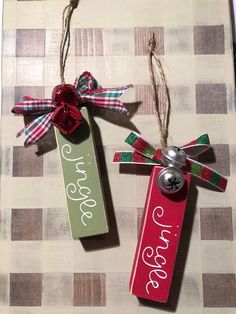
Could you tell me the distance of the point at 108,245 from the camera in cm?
69

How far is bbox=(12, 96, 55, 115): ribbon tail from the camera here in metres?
0.69

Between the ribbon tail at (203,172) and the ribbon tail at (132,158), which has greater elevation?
the ribbon tail at (132,158)

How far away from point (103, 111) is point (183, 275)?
30 centimetres

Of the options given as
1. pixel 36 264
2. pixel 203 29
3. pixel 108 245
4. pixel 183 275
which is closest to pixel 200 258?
pixel 183 275

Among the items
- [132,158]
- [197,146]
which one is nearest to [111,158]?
[132,158]

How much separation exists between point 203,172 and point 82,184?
191 millimetres

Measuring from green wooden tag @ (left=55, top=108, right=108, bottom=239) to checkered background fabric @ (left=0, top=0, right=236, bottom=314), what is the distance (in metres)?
0.03

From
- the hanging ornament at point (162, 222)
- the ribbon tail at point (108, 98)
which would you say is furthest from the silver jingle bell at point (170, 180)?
the ribbon tail at point (108, 98)

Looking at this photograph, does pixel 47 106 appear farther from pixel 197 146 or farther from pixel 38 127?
pixel 197 146

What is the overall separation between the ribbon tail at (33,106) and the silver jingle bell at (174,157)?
0.20 meters

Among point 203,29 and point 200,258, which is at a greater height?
point 203,29

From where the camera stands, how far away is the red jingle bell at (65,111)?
26.5 inches

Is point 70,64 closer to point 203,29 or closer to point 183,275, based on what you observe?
point 203,29

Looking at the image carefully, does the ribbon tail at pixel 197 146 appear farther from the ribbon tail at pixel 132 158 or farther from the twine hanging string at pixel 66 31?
the twine hanging string at pixel 66 31
